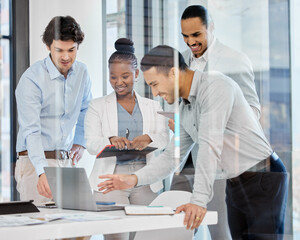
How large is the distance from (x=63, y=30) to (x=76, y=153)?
73 centimetres

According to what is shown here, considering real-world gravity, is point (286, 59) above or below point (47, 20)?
below

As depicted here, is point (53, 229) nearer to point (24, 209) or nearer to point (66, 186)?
point (24, 209)

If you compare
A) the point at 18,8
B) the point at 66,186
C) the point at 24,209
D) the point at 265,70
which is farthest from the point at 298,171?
the point at 18,8

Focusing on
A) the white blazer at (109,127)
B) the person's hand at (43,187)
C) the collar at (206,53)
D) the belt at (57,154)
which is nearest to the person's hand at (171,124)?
the white blazer at (109,127)

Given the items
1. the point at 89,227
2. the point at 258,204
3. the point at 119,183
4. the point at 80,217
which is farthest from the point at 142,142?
the point at 89,227

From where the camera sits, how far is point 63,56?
284cm

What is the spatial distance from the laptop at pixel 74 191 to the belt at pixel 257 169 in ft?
2.34

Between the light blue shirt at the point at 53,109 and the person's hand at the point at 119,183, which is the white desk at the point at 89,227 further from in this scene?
the light blue shirt at the point at 53,109

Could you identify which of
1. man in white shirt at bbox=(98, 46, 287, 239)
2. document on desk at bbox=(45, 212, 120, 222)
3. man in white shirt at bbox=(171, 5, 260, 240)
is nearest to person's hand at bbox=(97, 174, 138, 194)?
man in white shirt at bbox=(98, 46, 287, 239)

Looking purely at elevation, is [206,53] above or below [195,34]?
below

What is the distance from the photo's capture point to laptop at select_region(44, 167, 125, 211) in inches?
88.0

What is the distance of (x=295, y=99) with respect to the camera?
2781mm

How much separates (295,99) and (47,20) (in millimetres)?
1543

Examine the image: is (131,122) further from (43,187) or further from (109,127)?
(43,187)
